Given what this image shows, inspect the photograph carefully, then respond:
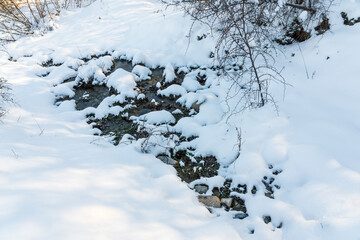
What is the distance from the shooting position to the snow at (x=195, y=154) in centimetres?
192

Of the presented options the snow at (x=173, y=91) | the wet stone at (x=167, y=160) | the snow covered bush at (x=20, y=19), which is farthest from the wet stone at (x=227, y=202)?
the snow covered bush at (x=20, y=19)

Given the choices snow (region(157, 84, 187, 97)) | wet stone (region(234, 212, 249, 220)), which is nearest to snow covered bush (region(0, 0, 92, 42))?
snow (region(157, 84, 187, 97))

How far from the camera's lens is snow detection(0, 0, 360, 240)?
6.31 feet

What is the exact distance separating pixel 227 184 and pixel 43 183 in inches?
74.6

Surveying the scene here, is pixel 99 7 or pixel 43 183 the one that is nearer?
pixel 43 183

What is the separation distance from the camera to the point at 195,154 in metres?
3.35

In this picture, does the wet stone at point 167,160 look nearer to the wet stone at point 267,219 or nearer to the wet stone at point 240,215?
the wet stone at point 240,215

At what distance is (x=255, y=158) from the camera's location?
2.96 meters

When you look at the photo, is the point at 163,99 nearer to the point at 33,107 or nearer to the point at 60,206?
the point at 33,107

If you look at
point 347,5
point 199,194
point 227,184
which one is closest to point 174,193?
point 199,194

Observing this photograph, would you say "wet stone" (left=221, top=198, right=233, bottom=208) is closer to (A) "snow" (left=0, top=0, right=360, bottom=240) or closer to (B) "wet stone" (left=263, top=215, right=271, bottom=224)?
(A) "snow" (left=0, top=0, right=360, bottom=240)

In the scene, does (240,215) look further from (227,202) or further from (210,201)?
(210,201)

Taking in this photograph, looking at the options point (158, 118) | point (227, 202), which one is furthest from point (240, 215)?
point (158, 118)

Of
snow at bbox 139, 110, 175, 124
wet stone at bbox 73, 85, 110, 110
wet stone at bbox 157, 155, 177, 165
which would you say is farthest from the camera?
wet stone at bbox 73, 85, 110, 110
